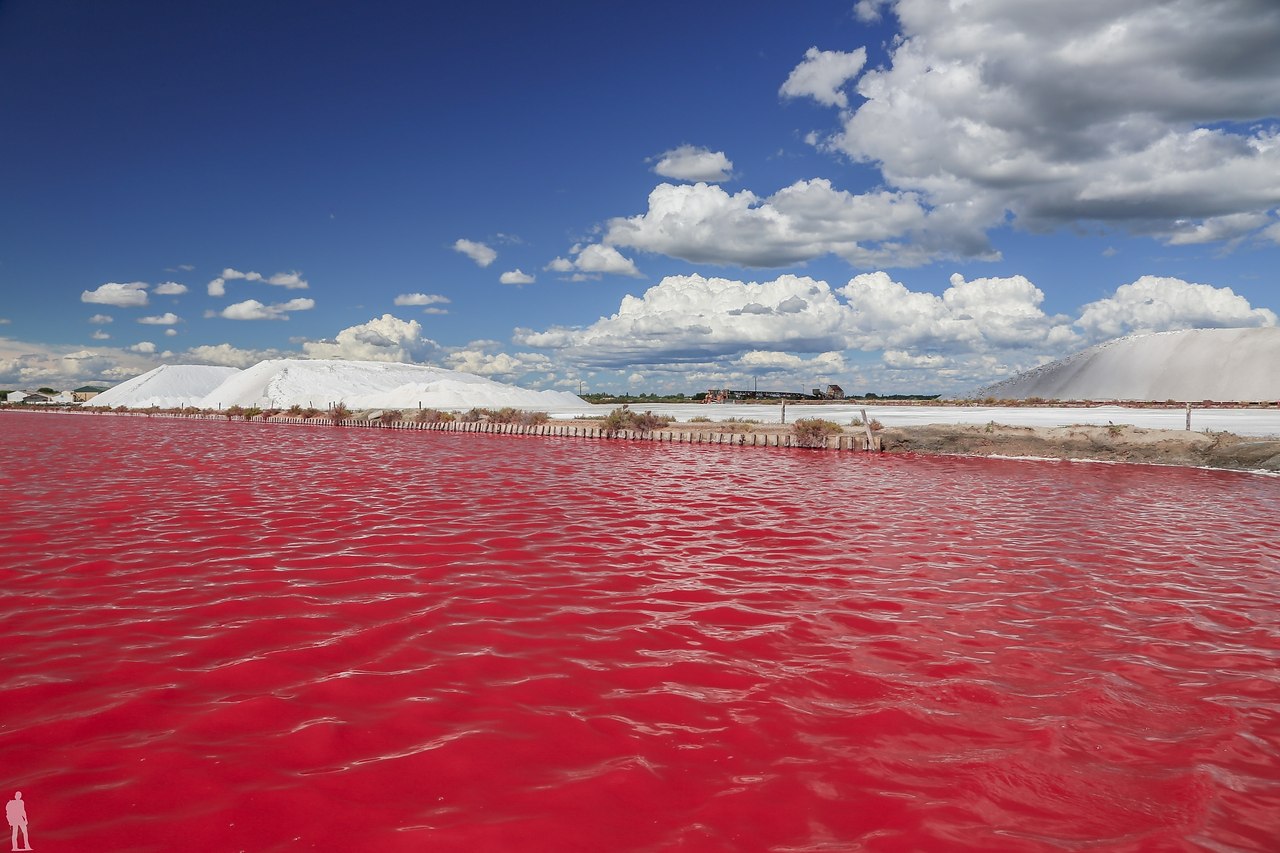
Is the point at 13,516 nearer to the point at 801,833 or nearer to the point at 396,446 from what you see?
the point at 801,833

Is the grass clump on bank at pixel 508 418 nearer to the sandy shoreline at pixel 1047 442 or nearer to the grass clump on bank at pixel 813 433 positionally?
the sandy shoreline at pixel 1047 442

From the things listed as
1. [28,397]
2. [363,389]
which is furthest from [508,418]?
[28,397]

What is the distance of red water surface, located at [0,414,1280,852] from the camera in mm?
3275

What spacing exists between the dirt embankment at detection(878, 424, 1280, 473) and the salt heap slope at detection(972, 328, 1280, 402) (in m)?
71.5

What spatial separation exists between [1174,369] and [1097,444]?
94.3 meters

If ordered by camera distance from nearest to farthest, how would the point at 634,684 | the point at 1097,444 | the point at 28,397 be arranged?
the point at 634,684, the point at 1097,444, the point at 28,397

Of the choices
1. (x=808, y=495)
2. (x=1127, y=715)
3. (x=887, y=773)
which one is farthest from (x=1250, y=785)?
(x=808, y=495)

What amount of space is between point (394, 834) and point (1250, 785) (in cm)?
448

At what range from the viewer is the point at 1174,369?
9494cm

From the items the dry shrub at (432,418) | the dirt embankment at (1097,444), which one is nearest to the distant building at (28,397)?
the dry shrub at (432,418)

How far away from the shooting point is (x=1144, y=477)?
18.0m

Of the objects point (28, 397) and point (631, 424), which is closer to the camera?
point (631, 424)

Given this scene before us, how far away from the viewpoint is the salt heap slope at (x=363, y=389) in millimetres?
71250

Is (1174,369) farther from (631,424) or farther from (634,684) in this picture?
(634,684)
